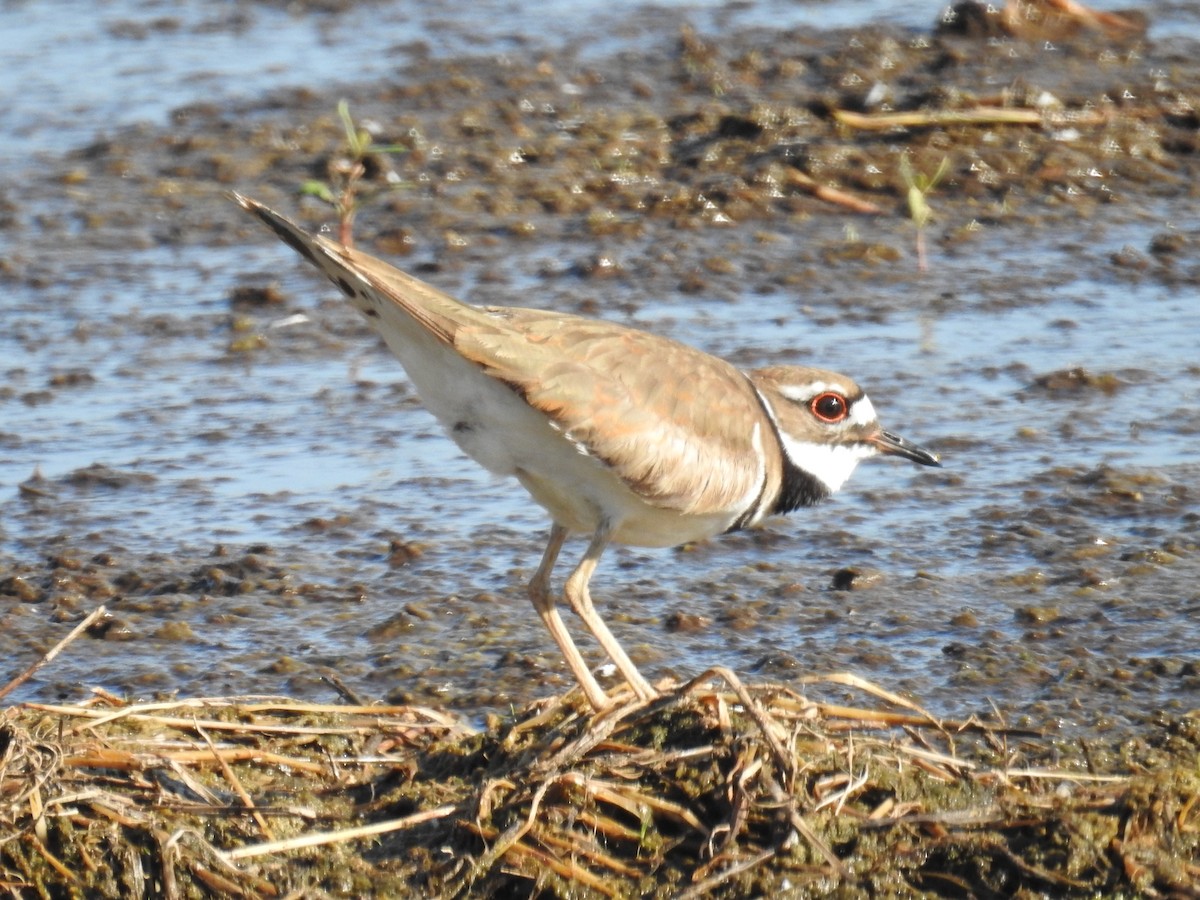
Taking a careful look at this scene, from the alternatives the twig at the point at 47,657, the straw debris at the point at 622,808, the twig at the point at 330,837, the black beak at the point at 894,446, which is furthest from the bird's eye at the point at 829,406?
the twig at the point at 47,657

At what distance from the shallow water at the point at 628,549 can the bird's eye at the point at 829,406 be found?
67 cm

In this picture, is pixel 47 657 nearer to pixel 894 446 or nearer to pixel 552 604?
pixel 552 604

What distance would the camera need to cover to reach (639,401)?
4.77 m

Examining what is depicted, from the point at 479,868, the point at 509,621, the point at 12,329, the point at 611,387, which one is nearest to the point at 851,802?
the point at 479,868

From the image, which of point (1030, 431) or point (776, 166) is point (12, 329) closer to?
point (776, 166)

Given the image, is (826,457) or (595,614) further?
(826,457)

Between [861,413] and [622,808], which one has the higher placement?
[861,413]

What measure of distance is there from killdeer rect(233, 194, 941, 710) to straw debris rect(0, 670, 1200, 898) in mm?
309

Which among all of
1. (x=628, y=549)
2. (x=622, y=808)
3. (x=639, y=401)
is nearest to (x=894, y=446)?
(x=639, y=401)

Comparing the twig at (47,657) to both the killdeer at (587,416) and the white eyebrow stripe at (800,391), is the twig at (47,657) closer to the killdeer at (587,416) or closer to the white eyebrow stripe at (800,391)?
the killdeer at (587,416)

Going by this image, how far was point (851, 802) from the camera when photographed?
4375mm

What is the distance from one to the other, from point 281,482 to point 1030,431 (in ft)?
8.63

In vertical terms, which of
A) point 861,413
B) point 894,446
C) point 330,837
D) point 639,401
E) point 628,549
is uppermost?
point 639,401

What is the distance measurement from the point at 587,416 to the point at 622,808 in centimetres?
91
